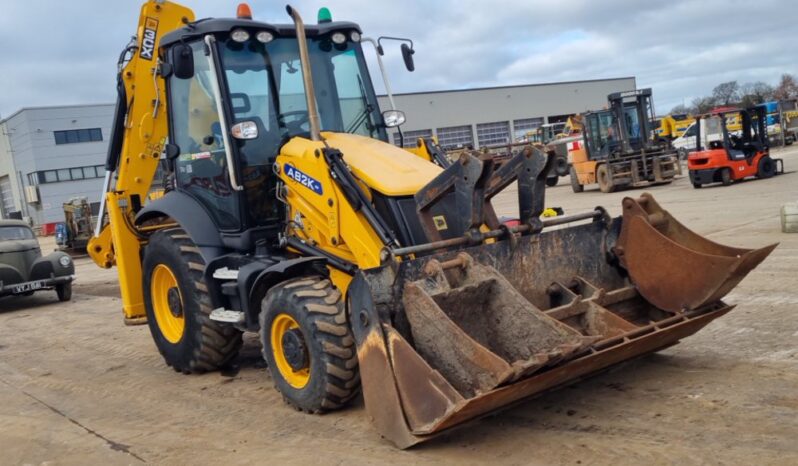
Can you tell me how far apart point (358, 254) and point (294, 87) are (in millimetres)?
1901

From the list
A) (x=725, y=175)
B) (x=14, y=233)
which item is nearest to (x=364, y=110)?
(x=14, y=233)

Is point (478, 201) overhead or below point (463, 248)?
overhead

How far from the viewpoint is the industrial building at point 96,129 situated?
5350 centimetres

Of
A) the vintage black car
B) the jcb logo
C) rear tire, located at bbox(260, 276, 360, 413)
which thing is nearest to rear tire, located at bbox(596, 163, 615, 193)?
the vintage black car

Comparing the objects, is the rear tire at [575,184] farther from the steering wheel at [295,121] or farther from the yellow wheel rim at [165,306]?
the steering wheel at [295,121]

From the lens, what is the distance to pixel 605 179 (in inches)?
969

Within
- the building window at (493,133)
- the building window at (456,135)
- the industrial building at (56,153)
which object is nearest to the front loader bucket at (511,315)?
the building window at (456,135)

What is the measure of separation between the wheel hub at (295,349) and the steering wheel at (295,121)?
1.90 metres

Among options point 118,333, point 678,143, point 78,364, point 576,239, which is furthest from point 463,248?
point 678,143

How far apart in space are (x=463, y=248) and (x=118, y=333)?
6.63 metres

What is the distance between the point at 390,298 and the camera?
4.48m

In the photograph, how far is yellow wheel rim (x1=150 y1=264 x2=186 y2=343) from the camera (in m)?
6.95

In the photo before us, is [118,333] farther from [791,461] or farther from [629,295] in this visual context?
[791,461]

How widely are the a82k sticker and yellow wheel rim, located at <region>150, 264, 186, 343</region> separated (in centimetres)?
189
